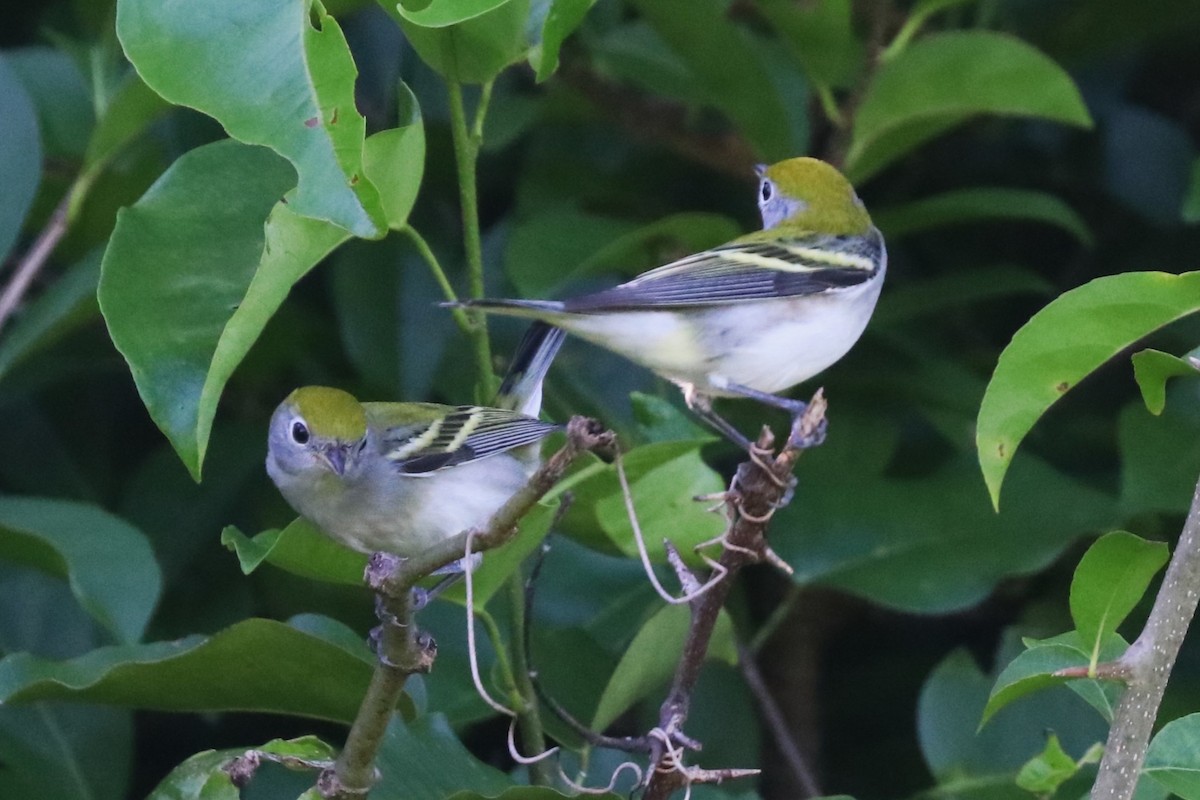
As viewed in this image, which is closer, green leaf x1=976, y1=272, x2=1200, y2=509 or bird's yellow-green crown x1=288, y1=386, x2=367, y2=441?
green leaf x1=976, y1=272, x2=1200, y2=509

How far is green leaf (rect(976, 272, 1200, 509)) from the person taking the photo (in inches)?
52.9

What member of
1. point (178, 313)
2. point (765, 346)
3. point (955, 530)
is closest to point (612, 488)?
point (765, 346)

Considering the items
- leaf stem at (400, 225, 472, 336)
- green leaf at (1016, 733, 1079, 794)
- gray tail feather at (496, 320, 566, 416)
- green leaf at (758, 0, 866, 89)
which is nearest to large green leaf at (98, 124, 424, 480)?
leaf stem at (400, 225, 472, 336)

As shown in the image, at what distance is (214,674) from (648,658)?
490 mm

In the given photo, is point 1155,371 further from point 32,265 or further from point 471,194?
point 32,265

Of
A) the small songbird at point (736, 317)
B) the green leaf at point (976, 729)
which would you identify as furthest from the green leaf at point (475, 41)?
the green leaf at point (976, 729)

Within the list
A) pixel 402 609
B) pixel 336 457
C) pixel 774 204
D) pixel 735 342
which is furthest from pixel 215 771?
pixel 774 204

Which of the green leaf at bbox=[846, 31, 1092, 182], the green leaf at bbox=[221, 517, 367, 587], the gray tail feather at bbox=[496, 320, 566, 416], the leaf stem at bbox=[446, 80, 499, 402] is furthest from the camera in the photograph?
the green leaf at bbox=[846, 31, 1092, 182]

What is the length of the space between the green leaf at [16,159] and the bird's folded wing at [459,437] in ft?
2.03

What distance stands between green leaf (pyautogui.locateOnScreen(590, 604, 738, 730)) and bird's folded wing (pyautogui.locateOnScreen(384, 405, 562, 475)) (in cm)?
26

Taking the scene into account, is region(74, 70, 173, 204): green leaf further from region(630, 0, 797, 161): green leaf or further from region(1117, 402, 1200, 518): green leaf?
region(1117, 402, 1200, 518): green leaf

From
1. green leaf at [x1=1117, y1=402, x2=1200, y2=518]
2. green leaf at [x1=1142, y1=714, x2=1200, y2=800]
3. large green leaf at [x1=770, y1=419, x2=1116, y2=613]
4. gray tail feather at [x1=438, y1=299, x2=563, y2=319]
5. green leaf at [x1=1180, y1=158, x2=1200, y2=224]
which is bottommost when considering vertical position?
large green leaf at [x1=770, y1=419, x2=1116, y2=613]

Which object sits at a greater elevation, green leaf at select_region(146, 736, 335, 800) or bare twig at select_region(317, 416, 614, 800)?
bare twig at select_region(317, 416, 614, 800)

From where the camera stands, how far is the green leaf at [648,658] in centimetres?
175
